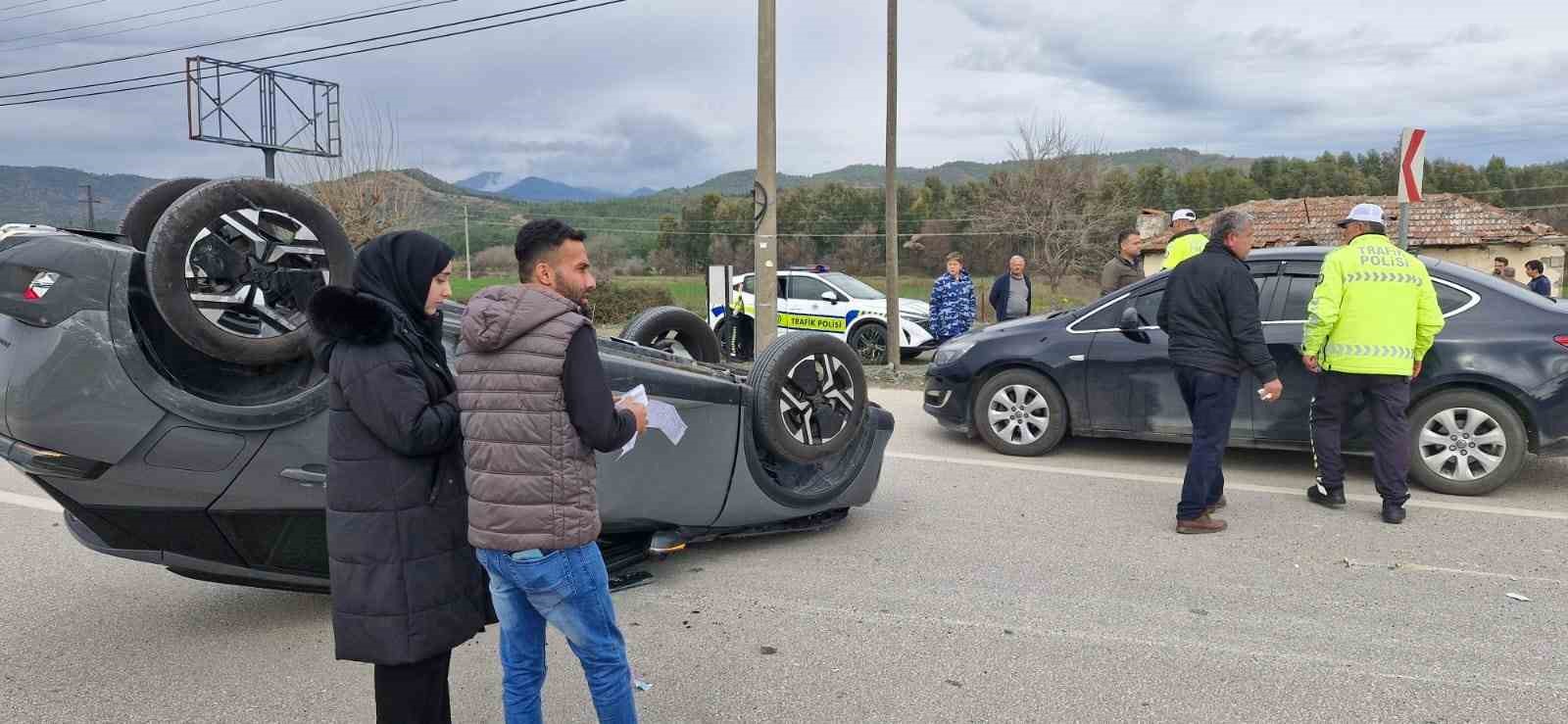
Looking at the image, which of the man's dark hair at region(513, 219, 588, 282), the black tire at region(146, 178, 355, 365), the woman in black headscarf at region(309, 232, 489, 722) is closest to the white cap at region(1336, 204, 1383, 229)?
the man's dark hair at region(513, 219, 588, 282)

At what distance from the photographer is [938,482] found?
6512mm

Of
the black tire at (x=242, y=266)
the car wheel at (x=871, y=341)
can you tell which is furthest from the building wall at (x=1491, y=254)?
the black tire at (x=242, y=266)

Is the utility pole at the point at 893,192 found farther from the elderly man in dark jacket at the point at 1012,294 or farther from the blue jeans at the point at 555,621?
the blue jeans at the point at 555,621

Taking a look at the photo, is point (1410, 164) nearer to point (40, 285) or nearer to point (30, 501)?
point (40, 285)

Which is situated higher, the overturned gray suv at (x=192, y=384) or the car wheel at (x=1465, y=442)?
the overturned gray suv at (x=192, y=384)

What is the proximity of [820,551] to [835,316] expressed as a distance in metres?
9.93

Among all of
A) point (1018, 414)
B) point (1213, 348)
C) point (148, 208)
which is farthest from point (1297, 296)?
point (148, 208)

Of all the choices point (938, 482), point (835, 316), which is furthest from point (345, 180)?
point (938, 482)

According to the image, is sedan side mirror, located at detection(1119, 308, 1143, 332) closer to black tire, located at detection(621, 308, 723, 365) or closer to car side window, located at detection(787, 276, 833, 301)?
black tire, located at detection(621, 308, 723, 365)

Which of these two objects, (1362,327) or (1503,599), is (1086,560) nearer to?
(1503,599)

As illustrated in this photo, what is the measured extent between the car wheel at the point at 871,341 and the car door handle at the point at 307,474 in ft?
36.6

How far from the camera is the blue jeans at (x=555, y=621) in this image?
250 centimetres

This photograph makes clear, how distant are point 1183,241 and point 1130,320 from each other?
5.22 feet

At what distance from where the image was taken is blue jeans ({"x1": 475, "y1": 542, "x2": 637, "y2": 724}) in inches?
98.3
